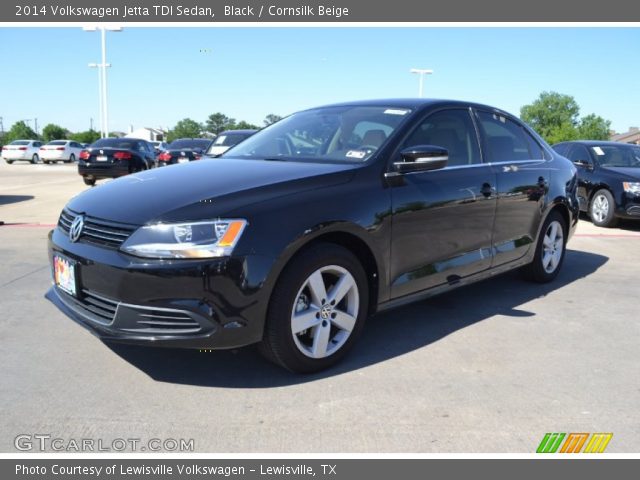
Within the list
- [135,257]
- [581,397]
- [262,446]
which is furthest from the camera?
[581,397]

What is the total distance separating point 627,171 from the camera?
30.5 feet

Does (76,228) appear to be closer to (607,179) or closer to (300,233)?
(300,233)

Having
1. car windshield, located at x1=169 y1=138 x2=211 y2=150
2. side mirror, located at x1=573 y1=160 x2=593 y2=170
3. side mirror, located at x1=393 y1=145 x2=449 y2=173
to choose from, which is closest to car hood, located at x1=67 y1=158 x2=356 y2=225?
side mirror, located at x1=393 y1=145 x2=449 y2=173

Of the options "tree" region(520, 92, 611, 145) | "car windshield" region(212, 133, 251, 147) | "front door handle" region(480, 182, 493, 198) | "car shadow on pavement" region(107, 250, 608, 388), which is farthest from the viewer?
"tree" region(520, 92, 611, 145)

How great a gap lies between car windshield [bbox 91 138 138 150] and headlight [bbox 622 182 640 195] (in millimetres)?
11970

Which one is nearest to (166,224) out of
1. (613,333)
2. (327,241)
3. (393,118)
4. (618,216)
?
(327,241)

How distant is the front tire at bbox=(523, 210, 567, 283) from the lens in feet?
17.1

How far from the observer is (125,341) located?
2.83m

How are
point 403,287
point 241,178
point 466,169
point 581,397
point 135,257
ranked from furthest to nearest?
point 466,169 → point 403,287 → point 241,178 → point 581,397 → point 135,257

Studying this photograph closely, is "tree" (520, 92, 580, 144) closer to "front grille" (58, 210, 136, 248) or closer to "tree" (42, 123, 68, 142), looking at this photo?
"tree" (42, 123, 68, 142)

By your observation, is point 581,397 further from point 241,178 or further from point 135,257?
point 135,257

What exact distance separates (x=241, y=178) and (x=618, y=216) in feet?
26.1

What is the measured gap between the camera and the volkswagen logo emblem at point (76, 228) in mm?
3072

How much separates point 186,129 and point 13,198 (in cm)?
13260
